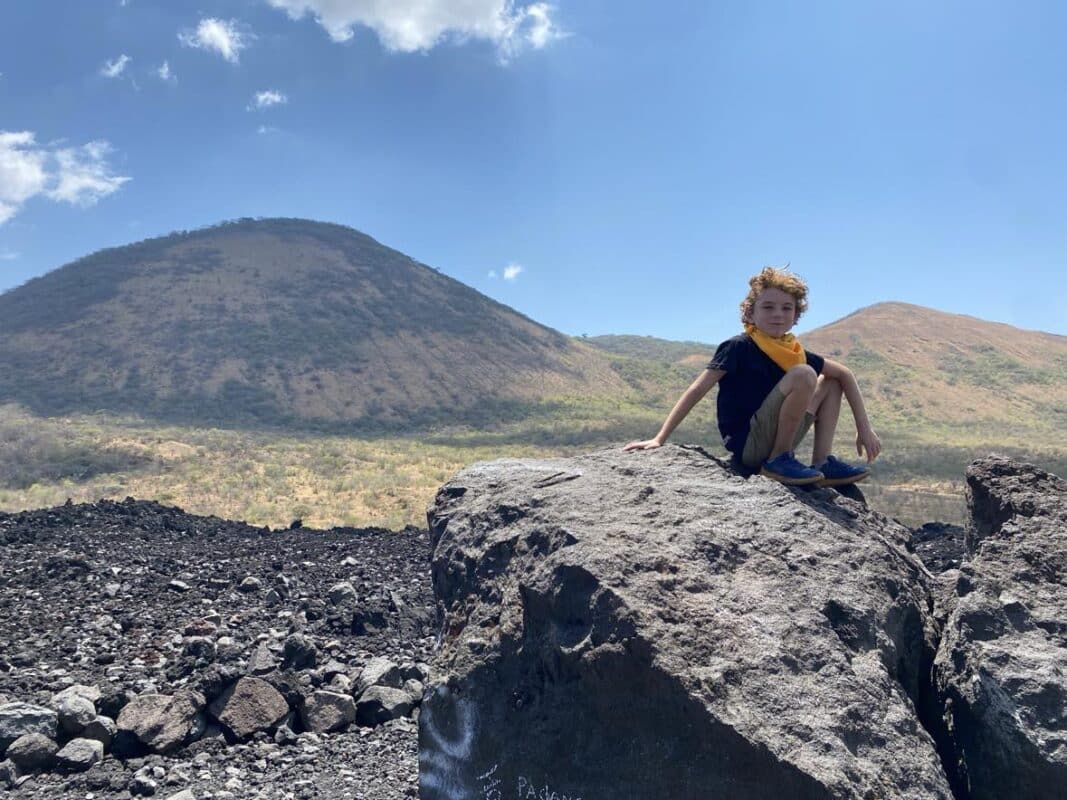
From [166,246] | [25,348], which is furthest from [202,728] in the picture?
[166,246]

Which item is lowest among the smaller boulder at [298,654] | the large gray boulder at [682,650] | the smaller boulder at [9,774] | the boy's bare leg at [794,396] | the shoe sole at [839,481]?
the smaller boulder at [9,774]

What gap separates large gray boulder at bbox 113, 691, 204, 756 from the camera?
4.88 metres

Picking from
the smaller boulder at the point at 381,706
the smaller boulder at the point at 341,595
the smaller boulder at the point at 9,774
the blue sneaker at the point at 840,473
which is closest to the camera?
the blue sneaker at the point at 840,473

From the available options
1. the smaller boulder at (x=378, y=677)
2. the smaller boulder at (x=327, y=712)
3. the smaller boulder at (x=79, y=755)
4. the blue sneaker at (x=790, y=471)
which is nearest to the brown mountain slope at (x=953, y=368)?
the smaller boulder at (x=378, y=677)

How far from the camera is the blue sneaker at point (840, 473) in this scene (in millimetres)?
4141

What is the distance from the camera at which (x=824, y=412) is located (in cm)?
431

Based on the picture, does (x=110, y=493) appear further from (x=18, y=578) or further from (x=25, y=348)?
(x=25, y=348)

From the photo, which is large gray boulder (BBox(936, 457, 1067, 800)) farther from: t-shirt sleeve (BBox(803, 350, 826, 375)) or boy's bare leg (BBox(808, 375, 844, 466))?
t-shirt sleeve (BBox(803, 350, 826, 375))

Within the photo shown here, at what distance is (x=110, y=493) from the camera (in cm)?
1953

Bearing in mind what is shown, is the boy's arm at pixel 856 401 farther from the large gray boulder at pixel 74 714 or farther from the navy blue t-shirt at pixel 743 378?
the large gray boulder at pixel 74 714

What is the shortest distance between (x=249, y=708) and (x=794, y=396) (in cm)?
384

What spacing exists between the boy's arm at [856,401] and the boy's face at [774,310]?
12.3 inches

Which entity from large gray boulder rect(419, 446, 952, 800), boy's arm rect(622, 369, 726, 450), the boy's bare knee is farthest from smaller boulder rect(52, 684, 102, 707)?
the boy's bare knee

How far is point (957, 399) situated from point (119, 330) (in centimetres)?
5845
